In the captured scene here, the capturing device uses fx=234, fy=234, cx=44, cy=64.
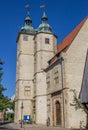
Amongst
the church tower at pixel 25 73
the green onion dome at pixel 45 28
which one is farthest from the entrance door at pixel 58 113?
the green onion dome at pixel 45 28

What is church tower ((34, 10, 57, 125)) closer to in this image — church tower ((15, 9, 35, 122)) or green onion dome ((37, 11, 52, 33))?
green onion dome ((37, 11, 52, 33))

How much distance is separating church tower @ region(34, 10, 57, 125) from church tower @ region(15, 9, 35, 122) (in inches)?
111

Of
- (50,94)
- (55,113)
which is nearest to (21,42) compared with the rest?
(50,94)

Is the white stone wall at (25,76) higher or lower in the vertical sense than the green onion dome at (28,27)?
lower

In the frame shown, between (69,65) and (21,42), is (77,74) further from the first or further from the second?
(21,42)

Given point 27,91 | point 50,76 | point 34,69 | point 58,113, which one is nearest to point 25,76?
point 34,69

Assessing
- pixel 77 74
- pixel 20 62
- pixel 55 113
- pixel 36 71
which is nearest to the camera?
pixel 77 74

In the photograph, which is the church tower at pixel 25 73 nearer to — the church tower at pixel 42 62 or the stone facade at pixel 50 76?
the stone facade at pixel 50 76

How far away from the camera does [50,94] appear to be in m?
40.9

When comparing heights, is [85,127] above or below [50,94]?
below

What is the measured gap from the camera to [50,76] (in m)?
41.8

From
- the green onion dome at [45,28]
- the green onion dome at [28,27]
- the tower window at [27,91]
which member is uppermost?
the green onion dome at [28,27]

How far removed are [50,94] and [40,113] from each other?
480 cm

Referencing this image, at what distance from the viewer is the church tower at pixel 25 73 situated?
159 ft
